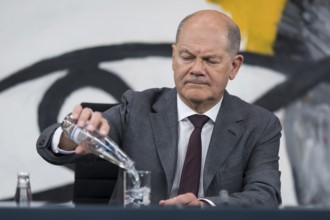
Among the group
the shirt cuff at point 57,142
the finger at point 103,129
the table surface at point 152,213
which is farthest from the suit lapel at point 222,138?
the table surface at point 152,213

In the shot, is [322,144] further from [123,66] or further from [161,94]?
[161,94]

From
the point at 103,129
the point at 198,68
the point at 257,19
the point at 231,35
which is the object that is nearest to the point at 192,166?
the point at 198,68

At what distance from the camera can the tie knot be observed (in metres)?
2.51

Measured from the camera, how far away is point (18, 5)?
11.9ft

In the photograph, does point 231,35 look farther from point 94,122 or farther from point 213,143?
point 94,122

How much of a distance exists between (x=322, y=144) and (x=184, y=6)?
89 centimetres

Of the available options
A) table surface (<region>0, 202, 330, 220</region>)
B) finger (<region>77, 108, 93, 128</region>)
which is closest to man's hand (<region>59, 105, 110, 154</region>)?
finger (<region>77, 108, 93, 128</region>)

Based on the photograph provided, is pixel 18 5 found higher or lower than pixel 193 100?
higher

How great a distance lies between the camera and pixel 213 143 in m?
2.47

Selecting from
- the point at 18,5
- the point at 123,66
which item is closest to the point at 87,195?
the point at 123,66

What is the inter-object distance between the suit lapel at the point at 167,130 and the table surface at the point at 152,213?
1.00 metres

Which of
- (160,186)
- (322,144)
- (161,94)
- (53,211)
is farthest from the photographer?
(322,144)

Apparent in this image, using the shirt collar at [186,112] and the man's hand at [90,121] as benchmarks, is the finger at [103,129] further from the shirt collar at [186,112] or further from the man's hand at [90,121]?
the shirt collar at [186,112]

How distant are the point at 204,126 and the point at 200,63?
214 mm
